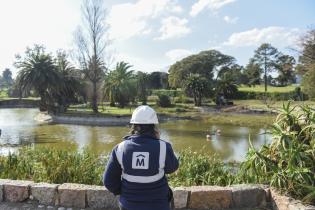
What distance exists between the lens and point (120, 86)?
1490 inches

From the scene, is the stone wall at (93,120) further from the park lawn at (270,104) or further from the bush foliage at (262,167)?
the bush foliage at (262,167)

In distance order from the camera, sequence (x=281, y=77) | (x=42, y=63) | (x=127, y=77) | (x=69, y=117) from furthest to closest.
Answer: (x=281, y=77) → (x=127, y=77) → (x=42, y=63) → (x=69, y=117)

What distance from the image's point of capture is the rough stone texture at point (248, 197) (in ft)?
13.7

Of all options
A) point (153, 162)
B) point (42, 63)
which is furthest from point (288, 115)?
point (42, 63)

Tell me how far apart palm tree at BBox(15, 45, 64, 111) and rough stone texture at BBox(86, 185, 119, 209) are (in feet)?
97.5

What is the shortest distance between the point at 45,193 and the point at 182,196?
5.05 feet

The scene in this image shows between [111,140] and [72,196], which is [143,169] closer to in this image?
[72,196]

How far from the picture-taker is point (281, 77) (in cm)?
5969

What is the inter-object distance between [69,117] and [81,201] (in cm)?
2626

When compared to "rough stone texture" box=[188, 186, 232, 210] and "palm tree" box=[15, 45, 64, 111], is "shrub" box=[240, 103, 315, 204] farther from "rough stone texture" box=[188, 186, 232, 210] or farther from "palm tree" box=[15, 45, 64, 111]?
"palm tree" box=[15, 45, 64, 111]

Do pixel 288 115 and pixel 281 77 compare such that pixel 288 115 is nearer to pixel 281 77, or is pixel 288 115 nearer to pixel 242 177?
pixel 242 177

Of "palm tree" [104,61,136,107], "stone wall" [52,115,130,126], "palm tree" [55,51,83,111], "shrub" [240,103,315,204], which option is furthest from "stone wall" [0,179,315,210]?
"palm tree" [104,61,136,107]

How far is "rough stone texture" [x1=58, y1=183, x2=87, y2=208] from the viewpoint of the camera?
425 cm

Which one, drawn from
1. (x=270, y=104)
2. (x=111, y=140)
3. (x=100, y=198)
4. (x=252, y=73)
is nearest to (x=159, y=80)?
(x=252, y=73)
